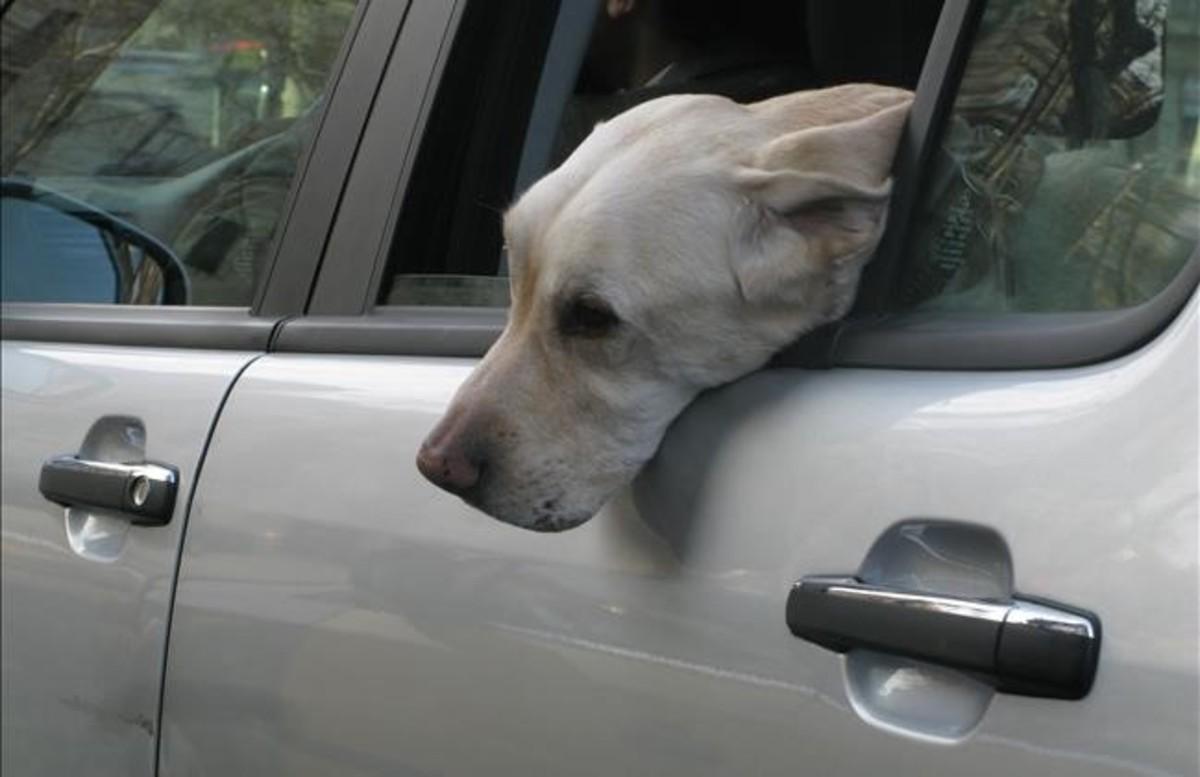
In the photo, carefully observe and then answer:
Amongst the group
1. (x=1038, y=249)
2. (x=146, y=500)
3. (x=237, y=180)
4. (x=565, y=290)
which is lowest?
(x=146, y=500)

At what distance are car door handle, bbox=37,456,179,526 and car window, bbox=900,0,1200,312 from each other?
1.18 m

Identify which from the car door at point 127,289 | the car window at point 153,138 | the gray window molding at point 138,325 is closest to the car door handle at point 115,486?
the car door at point 127,289

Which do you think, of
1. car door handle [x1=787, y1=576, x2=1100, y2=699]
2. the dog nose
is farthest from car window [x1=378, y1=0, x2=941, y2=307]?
car door handle [x1=787, y1=576, x2=1100, y2=699]

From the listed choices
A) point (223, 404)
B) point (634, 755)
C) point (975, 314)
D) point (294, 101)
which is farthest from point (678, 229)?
point (294, 101)

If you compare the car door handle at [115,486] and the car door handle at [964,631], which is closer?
the car door handle at [964,631]

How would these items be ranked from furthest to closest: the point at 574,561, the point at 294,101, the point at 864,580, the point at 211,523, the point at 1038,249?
the point at 294,101 → the point at 211,523 → the point at 574,561 → the point at 1038,249 → the point at 864,580

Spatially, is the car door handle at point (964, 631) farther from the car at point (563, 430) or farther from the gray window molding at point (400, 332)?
the gray window molding at point (400, 332)

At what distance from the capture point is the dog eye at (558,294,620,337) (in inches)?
75.6

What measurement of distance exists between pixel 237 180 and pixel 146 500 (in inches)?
26.0

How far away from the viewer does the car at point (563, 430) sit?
1600 millimetres

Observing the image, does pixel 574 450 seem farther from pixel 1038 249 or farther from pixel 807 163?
pixel 1038 249

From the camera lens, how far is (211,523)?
99.0 inches

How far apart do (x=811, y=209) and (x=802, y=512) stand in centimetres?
33

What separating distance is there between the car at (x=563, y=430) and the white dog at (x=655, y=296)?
5cm
